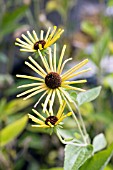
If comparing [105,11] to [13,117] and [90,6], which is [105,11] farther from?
[90,6]

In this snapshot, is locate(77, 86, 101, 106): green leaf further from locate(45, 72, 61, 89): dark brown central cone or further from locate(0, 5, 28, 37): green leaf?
locate(0, 5, 28, 37): green leaf

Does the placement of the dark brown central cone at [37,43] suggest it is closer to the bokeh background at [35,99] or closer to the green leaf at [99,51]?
the bokeh background at [35,99]

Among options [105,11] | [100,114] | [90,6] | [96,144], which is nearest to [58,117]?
[96,144]

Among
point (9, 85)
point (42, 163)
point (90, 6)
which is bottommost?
point (42, 163)

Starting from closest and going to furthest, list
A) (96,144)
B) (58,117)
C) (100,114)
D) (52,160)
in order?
(58,117) → (96,144) → (100,114) → (52,160)

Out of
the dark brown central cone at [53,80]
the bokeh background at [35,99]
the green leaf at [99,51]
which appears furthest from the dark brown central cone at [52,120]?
the green leaf at [99,51]

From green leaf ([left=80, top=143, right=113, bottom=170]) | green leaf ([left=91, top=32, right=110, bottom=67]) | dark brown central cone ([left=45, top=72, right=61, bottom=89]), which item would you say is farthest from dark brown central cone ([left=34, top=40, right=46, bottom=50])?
green leaf ([left=91, top=32, right=110, bottom=67])

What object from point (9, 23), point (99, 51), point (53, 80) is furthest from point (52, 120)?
point (9, 23)
